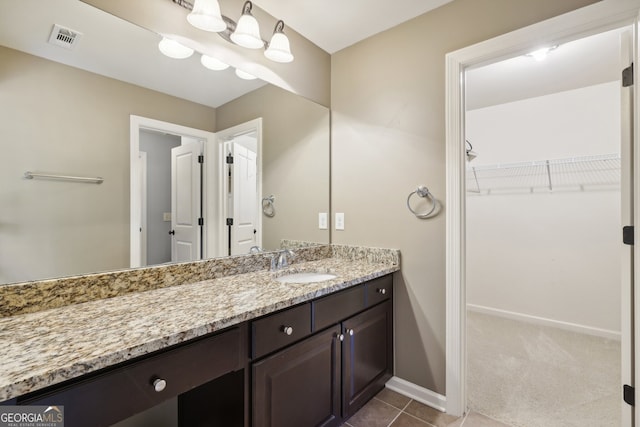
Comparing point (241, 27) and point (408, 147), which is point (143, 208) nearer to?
point (241, 27)

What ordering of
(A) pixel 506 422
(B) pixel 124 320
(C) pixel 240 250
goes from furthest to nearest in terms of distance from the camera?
(C) pixel 240 250, (A) pixel 506 422, (B) pixel 124 320

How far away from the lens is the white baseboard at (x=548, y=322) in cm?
268

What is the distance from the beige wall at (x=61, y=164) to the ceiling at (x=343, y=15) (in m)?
1.02

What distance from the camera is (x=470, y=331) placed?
113 inches

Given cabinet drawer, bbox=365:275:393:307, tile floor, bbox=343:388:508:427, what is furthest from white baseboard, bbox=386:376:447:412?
cabinet drawer, bbox=365:275:393:307

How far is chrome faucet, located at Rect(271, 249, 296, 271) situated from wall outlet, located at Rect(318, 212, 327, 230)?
1.27 ft

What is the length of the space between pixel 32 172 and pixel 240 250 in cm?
96

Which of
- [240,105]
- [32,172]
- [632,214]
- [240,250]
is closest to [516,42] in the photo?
[632,214]

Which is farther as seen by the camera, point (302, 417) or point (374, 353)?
point (374, 353)

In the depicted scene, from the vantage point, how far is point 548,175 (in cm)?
298

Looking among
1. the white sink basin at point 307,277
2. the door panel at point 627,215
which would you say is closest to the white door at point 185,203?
the white sink basin at point 307,277

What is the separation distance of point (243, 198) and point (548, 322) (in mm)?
3230

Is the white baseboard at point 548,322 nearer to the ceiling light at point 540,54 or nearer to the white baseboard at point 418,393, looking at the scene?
the white baseboard at point 418,393

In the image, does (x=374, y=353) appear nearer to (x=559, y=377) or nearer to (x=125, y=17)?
(x=559, y=377)
